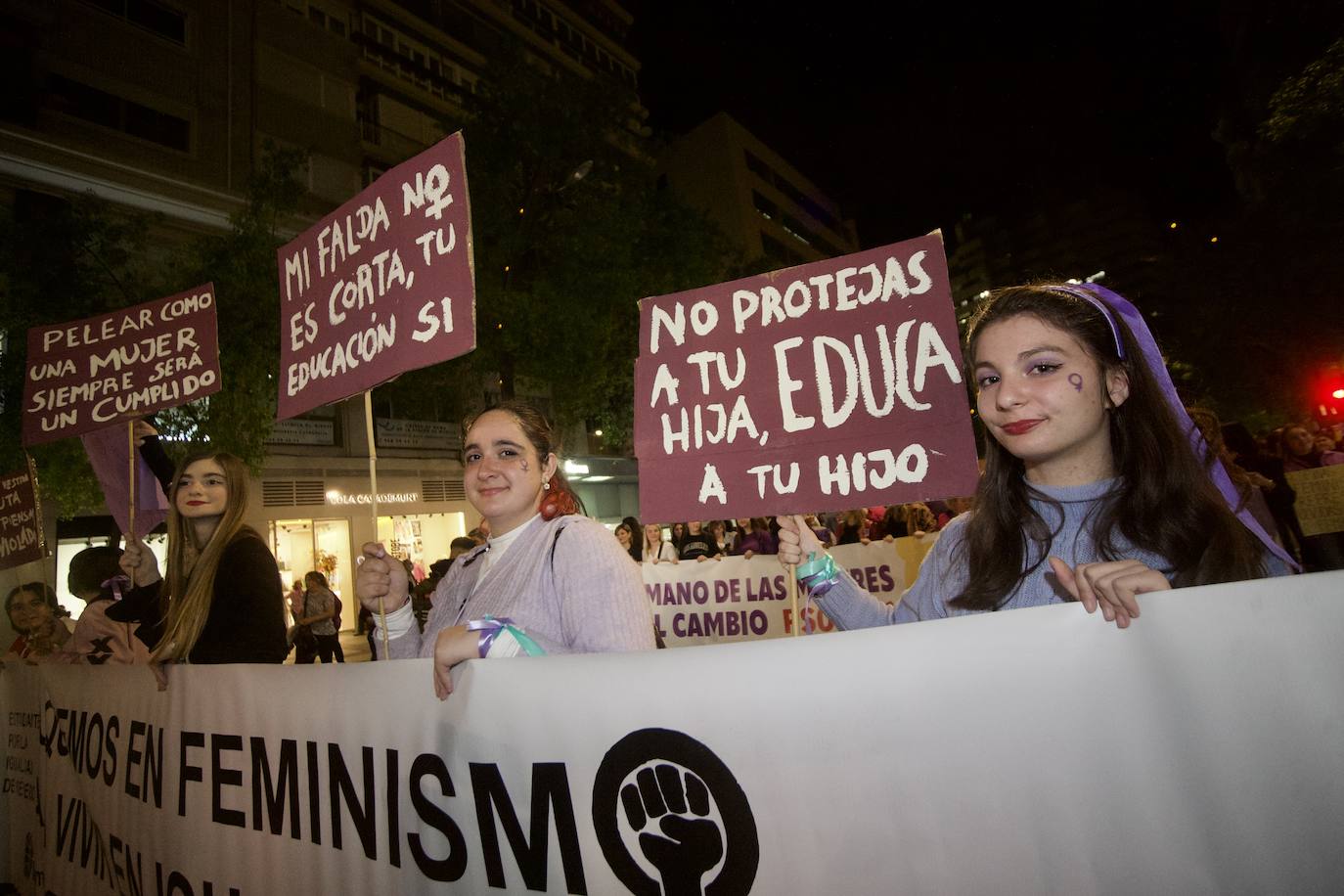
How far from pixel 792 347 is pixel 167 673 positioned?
2.70m

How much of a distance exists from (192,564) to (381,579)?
Answer: 1.41 m

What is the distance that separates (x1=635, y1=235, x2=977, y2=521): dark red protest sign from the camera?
207 centimetres

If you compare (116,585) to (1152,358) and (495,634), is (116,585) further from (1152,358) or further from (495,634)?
(1152,358)

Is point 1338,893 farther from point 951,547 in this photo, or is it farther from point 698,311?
point 698,311

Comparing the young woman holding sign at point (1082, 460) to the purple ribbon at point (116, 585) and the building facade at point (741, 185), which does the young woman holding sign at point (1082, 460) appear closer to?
the purple ribbon at point (116, 585)

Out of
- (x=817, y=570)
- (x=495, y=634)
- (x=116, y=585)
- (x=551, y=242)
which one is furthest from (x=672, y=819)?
(x=551, y=242)

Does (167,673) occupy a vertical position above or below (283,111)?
below

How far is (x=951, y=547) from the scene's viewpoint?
2.02 metres

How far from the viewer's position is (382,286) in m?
2.73

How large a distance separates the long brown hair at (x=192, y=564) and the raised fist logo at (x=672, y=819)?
6.74 feet

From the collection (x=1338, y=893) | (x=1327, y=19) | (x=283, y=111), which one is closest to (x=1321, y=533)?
(x=1338, y=893)

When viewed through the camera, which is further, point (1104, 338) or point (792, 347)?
point (792, 347)

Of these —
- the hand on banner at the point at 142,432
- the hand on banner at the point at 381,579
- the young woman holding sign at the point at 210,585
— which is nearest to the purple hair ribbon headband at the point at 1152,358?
the hand on banner at the point at 381,579

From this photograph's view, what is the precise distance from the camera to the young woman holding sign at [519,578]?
1930mm
